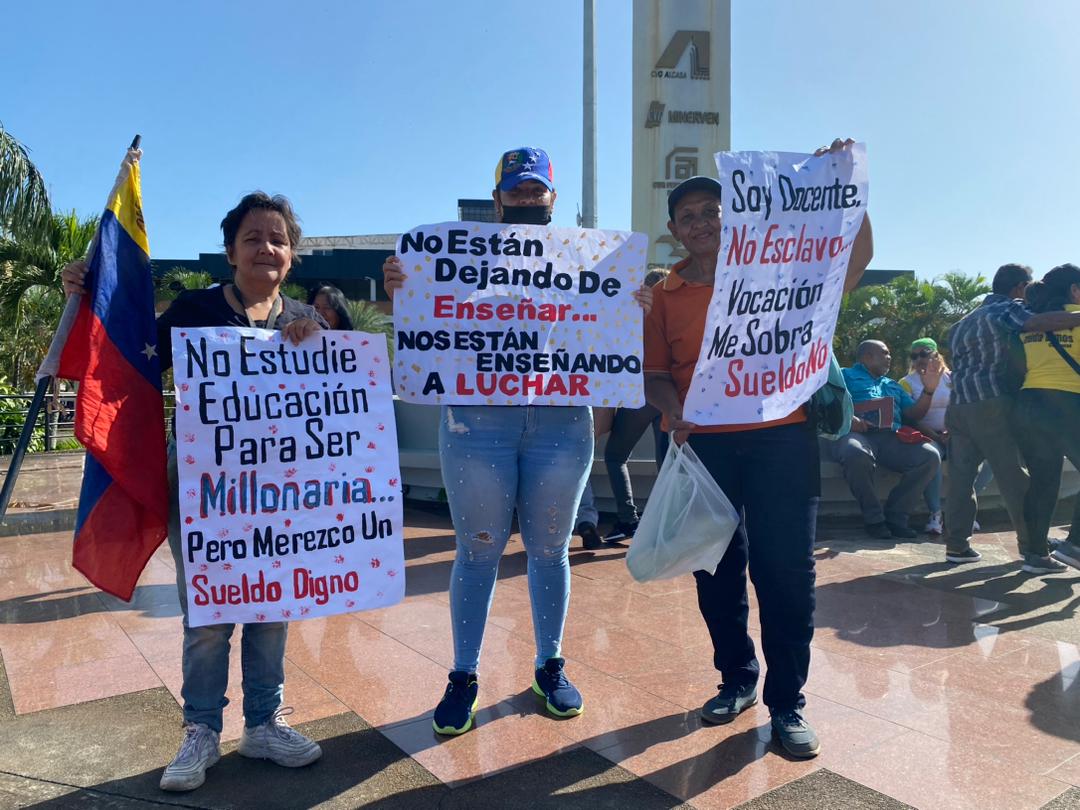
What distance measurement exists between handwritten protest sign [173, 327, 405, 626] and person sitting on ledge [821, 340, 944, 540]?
5186mm

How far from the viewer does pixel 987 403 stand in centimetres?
557

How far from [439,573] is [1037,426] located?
399 centimetres

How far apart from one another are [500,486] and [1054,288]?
4322 mm

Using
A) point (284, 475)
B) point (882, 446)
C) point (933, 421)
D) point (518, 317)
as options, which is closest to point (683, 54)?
point (933, 421)

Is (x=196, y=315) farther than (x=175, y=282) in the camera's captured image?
No

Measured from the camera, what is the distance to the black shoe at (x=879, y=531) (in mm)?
6836

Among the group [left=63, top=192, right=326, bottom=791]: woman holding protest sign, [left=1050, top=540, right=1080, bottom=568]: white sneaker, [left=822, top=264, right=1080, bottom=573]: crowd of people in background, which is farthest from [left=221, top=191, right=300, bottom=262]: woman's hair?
[left=1050, top=540, right=1080, bottom=568]: white sneaker

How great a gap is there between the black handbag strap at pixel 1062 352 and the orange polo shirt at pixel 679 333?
10.5 feet

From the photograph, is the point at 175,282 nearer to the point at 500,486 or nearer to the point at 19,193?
the point at 19,193

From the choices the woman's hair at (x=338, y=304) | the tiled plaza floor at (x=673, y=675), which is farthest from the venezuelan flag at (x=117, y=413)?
the woman's hair at (x=338, y=304)

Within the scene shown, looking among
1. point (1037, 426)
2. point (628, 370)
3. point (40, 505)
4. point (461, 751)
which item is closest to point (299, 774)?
point (461, 751)

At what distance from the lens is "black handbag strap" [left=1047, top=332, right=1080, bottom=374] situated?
5.18 meters

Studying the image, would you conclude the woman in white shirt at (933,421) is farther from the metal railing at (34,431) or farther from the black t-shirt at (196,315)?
the metal railing at (34,431)

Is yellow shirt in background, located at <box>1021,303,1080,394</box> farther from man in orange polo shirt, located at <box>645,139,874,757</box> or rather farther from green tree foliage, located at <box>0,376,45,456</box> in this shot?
green tree foliage, located at <box>0,376,45,456</box>
